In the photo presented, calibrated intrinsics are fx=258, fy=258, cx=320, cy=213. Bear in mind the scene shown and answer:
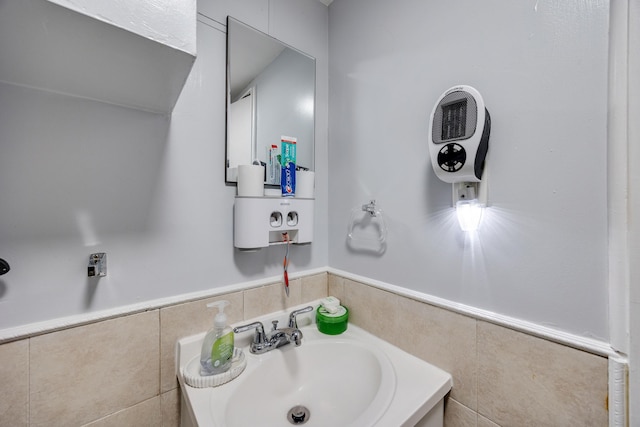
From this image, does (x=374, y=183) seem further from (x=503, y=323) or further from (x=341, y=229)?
(x=503, y=323)

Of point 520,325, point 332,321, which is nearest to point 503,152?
point 520,325

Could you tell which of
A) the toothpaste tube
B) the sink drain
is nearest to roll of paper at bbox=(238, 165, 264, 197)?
the toothpaste tube

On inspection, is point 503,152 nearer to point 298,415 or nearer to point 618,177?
point 618,177

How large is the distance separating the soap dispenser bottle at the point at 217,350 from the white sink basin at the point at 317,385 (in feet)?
0.28

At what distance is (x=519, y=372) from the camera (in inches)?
25.8

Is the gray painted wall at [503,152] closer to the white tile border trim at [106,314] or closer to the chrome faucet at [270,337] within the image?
the chrome faucet at [270,337]

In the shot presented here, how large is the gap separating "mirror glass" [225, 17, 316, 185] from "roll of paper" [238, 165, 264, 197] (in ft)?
0.19

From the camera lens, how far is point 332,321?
3.39 ft

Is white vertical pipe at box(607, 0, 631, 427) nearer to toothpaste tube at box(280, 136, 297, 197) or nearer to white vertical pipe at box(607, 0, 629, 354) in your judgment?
white vertical pipe at box(607, 0, 629, 354)

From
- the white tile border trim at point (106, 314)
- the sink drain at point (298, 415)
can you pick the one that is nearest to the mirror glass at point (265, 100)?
the white tile border trim at point (106, 314)

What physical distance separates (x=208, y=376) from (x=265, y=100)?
0.96m

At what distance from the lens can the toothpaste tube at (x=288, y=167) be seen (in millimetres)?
1006

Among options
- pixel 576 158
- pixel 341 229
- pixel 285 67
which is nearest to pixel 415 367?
pixel 341 229

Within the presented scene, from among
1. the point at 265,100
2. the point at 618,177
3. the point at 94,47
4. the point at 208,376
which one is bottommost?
the point at 208,376
